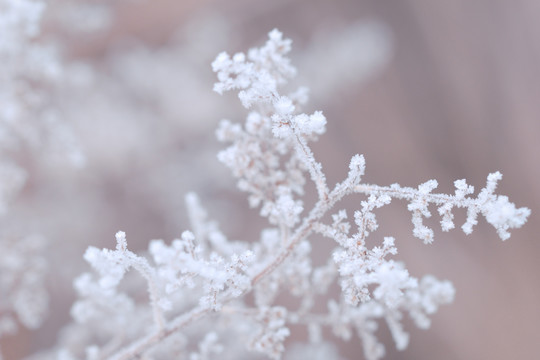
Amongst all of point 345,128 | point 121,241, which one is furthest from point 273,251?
point 345,128

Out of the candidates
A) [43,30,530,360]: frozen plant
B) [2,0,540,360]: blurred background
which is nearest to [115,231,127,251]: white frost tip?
[43,30,530,360]: frozen plant

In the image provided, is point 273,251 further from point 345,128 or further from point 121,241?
point 345,128

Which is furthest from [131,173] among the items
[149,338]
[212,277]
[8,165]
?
[212,277]

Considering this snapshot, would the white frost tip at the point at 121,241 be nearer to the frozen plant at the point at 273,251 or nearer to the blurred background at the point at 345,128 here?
the frozen plant at the point at 273,251

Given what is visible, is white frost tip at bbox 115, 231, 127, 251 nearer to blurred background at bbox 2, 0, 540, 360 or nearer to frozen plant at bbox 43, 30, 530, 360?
frozen plant at bbox 43, 30, 530, 360

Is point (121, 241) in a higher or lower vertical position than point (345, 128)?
lower

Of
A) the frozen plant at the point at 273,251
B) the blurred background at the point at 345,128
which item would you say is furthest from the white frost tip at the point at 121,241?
the blurred background at the point at 345,128
